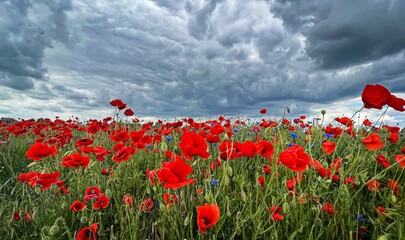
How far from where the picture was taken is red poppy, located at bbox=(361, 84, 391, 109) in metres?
2.43

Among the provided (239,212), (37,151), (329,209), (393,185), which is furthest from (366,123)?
(37,151)

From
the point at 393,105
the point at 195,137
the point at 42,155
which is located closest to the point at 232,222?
the point at 195,137

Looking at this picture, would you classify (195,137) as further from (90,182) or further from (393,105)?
(90,182)

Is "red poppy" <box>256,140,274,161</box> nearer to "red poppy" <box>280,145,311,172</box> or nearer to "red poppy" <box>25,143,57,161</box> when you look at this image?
"red poppy" <box>280,145,311,172</box>

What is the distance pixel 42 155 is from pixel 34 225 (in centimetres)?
62

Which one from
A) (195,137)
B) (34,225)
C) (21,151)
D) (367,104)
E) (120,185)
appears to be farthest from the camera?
(21,151)

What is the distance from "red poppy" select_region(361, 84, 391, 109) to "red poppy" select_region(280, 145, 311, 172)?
818 millimetres

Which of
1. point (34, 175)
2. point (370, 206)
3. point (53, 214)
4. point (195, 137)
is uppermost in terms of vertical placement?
point (195, 137)

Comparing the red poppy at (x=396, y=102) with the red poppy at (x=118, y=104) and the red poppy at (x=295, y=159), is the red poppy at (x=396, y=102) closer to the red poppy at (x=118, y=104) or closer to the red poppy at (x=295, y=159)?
the red poppy at (x=295, y=159)

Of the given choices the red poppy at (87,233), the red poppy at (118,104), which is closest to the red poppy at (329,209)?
the red poppy at (87,233)

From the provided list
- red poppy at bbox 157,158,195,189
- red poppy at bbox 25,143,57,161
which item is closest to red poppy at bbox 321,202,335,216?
red poppy at bbox 157,158,195,189

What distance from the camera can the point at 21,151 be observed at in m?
6.61

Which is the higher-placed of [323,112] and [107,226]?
[323,112]

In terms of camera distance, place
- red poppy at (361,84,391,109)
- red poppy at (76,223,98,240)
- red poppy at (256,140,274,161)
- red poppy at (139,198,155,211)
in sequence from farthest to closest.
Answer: red poppy at (139,198,155,211) → red poppy at (361,84,391,109) → red poppy at (256,140,274,161) → red poppy at (76,223,98,240)
